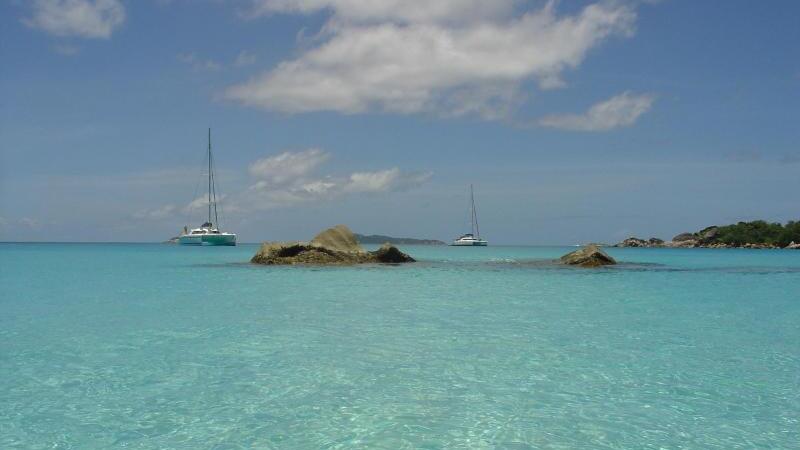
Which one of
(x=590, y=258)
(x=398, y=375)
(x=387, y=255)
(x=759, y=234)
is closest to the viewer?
(x=398, y=375)

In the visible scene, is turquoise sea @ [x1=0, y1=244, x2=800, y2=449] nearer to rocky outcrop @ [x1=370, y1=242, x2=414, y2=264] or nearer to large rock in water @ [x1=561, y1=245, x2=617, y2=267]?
large rock in water @ [x1=561, y1=245, x2=617, y2=267]

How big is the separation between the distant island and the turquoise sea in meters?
132

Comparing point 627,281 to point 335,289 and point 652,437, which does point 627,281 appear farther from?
point 652,437

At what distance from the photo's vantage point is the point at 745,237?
140 metres

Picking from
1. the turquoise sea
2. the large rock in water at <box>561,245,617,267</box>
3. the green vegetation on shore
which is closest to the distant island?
the green vegetation on shore

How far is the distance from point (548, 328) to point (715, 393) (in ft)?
21.0

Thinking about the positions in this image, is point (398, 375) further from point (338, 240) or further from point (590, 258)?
point (590, 258)

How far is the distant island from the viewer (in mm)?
131375

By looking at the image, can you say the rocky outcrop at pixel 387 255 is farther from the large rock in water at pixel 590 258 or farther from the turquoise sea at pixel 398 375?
the turquoise sea at pixel 398 375

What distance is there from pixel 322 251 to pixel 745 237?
422 feet

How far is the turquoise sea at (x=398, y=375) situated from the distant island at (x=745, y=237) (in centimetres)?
13175

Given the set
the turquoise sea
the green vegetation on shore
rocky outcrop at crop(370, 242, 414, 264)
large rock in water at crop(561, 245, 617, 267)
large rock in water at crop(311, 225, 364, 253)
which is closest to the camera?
the turquoise sea

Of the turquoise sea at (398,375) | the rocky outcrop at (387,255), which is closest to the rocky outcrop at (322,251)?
the rocky outcrop at (387,255)

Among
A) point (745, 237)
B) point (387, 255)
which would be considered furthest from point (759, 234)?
point (387, 255)
